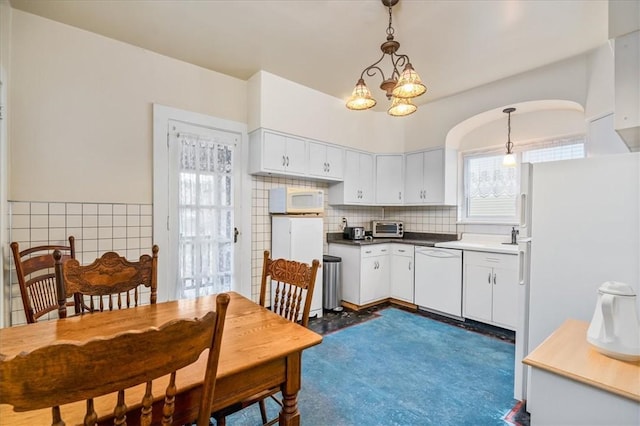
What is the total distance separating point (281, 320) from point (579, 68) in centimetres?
367

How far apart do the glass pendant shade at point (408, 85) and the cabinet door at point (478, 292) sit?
2.26m

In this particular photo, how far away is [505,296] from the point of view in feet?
10.2

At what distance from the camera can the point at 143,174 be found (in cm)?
279

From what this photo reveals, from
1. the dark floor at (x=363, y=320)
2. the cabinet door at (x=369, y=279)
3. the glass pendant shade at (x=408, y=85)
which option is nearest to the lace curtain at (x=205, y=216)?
the dark floor at (x=363, y=320)

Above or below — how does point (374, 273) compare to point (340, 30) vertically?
below

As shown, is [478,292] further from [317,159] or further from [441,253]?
[317,159]

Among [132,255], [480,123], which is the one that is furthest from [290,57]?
[480,123]

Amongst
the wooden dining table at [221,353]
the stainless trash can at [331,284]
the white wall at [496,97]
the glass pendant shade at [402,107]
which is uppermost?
the white wall at [496,97]

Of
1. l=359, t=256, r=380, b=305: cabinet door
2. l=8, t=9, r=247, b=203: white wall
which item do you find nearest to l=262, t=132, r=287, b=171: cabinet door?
l=8, t=9, r=247, b=203: white wall

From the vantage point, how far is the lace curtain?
301 centimetres

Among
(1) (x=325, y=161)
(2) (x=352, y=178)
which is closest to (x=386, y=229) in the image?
(2) (x=352, y=178)

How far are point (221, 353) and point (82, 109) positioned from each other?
2587 mm

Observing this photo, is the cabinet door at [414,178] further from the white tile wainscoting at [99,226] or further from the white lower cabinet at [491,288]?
the white tile wainscoting at [99,226]

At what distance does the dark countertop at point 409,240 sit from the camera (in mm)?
3873
